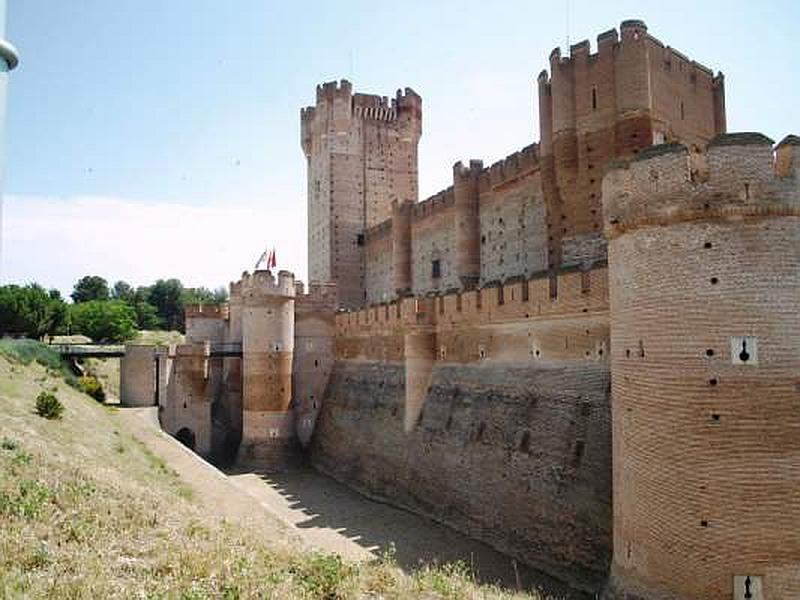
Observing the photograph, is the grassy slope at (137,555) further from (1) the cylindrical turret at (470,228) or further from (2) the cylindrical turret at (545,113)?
(1) the cylindrical turret at (470,228)

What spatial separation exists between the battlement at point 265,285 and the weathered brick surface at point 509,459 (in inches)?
250

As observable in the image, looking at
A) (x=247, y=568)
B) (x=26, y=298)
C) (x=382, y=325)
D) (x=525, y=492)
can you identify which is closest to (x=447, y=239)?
(x=382, y=325)

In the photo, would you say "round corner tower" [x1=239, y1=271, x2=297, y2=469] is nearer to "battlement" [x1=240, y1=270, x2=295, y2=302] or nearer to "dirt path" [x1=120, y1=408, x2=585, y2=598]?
"battlement" [x1=240, y1=270, x2=295, y2=302]

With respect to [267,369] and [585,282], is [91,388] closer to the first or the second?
[267,369]

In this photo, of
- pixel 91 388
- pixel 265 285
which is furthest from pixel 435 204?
pixel 91 388

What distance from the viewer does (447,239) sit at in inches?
1015

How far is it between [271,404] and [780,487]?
19661 mm

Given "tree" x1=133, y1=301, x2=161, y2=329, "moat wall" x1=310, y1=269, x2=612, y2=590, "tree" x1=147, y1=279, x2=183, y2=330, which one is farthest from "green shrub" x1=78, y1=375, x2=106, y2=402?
"tree" x1=147, y1=279, x2=183, y2=330

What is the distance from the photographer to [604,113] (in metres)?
15.6

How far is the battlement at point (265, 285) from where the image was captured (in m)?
25.4

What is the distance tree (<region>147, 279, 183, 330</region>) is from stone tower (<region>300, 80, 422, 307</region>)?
4068cm

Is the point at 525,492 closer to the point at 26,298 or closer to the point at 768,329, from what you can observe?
the point at 768,329

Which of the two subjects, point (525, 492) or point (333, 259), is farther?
point (333, 259)

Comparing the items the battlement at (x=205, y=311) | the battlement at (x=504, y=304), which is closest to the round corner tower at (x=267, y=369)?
the battlement at (x=504, y=304)
